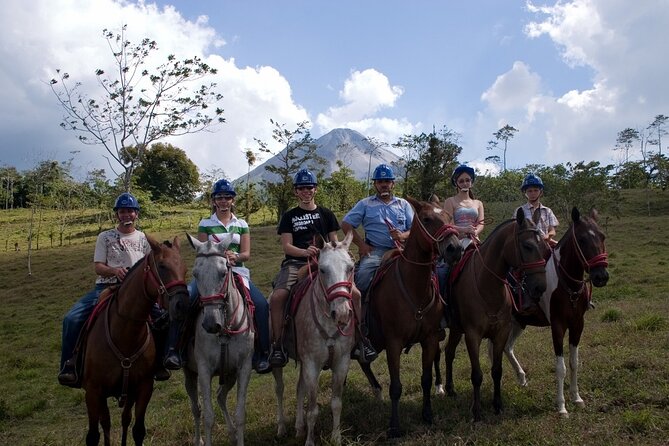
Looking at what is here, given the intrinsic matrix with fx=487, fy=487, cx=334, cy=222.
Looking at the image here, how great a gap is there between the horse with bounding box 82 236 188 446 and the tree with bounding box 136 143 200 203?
56962 millimetres

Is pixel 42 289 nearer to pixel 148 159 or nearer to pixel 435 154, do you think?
pixel 435 154

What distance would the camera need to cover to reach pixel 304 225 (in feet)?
22.6

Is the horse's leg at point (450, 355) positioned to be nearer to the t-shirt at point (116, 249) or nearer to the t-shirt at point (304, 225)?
the t-shirt at point (304, 225)

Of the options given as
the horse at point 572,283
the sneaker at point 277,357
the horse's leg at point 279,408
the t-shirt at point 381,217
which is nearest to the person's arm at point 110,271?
the sneaker at point 277,357

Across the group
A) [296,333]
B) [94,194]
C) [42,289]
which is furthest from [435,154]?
[296,333]

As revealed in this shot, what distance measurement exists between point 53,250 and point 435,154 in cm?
3073

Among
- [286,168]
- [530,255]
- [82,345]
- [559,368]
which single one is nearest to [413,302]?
[530,255]

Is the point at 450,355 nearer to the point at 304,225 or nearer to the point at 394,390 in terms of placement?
the point at 394,390

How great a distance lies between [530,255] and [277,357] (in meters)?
3.41

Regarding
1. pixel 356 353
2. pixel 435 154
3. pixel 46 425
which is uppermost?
pixel 435 154

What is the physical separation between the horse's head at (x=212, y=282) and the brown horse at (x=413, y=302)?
7.31 feet

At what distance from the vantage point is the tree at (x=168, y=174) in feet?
201

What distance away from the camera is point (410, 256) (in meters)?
6.30

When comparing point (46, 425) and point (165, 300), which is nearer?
point (165, 300)
